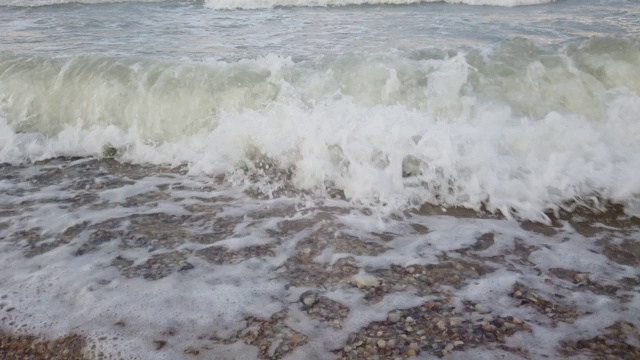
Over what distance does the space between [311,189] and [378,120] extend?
36.3 inches

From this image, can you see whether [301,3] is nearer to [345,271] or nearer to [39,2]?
[39,2]

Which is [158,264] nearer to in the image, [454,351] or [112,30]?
[454,351]

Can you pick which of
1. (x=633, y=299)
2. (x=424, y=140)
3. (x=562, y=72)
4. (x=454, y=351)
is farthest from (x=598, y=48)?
(x=454, y=351)

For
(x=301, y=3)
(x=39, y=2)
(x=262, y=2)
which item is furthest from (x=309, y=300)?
(x=39, y=2)

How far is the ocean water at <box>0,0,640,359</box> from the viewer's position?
2.57m

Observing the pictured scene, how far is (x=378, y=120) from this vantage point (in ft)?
14.8

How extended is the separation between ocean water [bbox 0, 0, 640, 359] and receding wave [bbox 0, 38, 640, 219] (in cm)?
2

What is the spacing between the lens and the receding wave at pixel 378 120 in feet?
12.9

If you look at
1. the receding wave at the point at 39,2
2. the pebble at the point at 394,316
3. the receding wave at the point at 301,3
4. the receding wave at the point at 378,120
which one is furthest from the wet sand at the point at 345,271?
the receding wave at the point at 39,2

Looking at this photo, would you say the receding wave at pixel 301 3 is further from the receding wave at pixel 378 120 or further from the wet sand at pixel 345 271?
the wet sand at pixel 345 271

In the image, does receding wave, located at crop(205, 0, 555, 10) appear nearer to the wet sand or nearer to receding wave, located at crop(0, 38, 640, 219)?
receding wave, located at crop(0, 38, 640, 219)

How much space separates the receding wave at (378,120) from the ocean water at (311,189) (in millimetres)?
19

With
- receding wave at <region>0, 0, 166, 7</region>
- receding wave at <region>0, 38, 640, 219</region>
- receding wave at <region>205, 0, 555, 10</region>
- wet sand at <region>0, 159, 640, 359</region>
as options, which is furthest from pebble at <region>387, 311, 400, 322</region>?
receding wave at <region>0, 0, 166, 7</region>

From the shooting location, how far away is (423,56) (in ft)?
19.0
